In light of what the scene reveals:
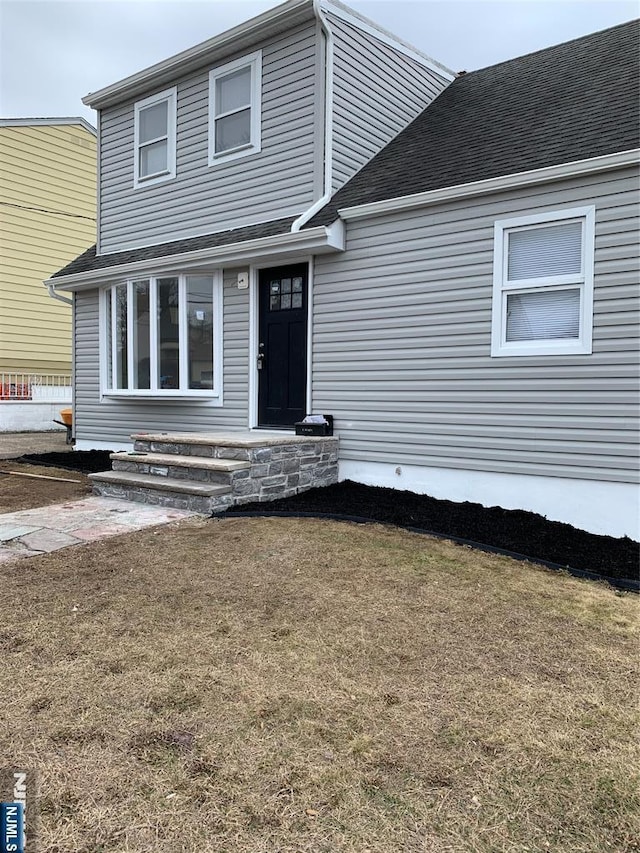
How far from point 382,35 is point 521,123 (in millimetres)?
2580

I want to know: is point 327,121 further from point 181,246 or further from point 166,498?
point 166,498

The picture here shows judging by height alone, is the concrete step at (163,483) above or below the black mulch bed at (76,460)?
above

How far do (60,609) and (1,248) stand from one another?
1294cm

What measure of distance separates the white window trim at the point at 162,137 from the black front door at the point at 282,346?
2.47 meters

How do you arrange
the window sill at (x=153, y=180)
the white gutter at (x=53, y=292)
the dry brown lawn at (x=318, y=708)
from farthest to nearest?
the white gutter at (x=53, y=292) < the window sill at (x=153, y=180) < the dry brown lawn at (x=318, y=708)

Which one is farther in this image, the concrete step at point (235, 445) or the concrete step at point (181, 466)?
the concrete step at point (235, 445)

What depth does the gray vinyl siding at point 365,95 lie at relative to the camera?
6.75 meters

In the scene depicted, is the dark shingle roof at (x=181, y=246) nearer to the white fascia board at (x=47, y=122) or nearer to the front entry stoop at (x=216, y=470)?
the front entry stoop at (x=216, y=470)

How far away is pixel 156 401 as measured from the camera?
8172 mm

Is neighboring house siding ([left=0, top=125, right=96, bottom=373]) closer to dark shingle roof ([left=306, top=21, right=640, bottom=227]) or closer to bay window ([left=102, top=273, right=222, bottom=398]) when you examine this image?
bay window ([left=102, top=273, right=222, bottom=398])

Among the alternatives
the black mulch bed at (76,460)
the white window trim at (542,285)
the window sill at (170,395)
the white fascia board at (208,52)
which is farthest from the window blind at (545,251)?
the black mulch bed at (76,460)

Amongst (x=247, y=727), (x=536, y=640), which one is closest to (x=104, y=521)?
(x=247, y=727)

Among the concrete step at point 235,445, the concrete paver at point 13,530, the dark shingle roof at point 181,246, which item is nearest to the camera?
the concrete paver at point 13,530

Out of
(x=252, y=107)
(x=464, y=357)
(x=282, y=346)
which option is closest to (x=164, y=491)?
(x=282, y=346)
